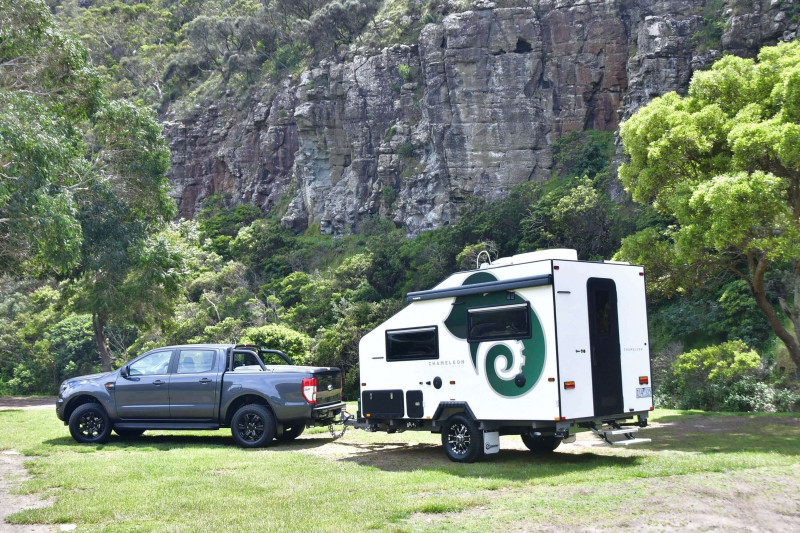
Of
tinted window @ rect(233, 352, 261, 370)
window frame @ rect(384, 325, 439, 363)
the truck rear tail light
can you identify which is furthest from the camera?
tinted window @ rect(233, 352, 261, 370)

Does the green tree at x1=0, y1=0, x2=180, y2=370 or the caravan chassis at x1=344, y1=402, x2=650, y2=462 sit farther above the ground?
the green tree at x1=0, y1=0, x2=180, y2=370

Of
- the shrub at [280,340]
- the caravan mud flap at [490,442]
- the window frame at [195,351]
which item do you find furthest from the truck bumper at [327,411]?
the shrub at [280,340]

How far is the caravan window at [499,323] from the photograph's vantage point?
33.7 feet

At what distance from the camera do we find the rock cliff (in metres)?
41.0

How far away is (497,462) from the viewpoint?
35.9 feet

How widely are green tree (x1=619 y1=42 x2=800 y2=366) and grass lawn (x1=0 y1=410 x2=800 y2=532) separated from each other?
379cm

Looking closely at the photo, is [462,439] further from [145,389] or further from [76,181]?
[76,181]

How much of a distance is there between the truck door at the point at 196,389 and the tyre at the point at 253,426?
0.51m

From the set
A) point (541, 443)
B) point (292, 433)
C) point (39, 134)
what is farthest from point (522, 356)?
point (39, 134)

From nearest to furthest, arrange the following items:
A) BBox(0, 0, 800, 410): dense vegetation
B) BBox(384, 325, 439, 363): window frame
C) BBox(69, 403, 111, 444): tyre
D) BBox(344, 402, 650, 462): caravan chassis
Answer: BBox(344, 402, 650, 462): caravan chassis < BBox(384, 325, 439, 363): window frame < BBox(69, 403, 111, 444): tyre < BBox(0, 0, 800, 410): dense vegetation

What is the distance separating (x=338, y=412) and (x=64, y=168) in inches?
460

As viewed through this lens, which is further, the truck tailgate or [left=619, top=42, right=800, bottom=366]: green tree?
[left=619, top=42, right=800, bottom=366]: green tree

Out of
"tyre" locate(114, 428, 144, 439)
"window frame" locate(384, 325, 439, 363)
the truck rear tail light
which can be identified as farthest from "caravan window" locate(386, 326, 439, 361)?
"tyre" locate(114, 428, 144, 439)

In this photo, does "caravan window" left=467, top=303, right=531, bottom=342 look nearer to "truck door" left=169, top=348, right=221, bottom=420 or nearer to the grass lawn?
the grass lawn
